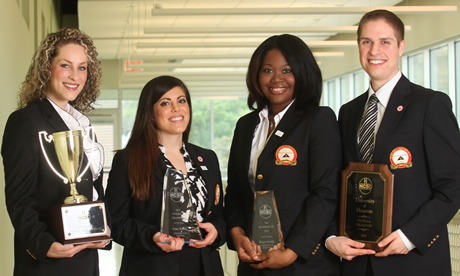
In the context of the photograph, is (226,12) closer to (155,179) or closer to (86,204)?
(155,179)

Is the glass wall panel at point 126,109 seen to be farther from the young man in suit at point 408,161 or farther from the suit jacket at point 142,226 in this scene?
the young man in suit at point 408,161

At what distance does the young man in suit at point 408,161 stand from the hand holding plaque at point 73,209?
3.31 feet

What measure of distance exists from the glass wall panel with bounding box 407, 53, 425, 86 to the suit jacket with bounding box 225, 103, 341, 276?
8.96 metres

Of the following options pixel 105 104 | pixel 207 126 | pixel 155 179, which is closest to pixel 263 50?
pixel 155 179

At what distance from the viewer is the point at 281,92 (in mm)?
2424

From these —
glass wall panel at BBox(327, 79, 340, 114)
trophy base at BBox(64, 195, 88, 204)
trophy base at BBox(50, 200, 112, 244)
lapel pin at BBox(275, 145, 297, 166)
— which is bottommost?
trophy base at BBox(50, 200, 112, 244)

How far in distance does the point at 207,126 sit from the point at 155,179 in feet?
63.4

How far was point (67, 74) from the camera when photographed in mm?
2262

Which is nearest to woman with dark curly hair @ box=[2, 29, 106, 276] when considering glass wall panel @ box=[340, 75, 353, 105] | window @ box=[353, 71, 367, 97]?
window @ box=[353, 71, 367, 97]

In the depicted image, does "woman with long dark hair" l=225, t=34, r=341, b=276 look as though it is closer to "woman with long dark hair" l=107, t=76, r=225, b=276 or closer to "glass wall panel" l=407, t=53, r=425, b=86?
"woman with long dark hair" l=107, t=76, r=225, b=276

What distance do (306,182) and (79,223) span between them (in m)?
1.01

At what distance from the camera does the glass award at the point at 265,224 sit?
2.23 metres

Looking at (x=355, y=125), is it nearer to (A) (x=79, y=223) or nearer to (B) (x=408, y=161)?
(B) (x=408, y=161)

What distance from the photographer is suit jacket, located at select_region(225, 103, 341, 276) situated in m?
2.26
